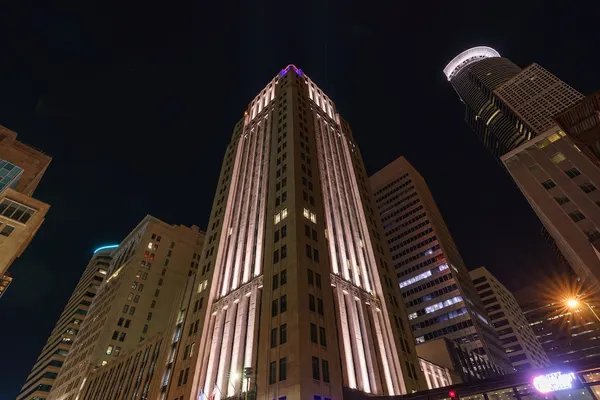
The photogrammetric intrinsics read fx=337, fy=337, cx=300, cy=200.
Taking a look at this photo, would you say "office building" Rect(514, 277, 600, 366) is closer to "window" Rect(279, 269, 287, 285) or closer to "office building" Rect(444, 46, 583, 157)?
"office building" Rect(444, 46, 583, 157)

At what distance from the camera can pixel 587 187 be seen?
189ft

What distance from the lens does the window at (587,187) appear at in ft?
187

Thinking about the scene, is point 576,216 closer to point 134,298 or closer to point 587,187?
point 587,187

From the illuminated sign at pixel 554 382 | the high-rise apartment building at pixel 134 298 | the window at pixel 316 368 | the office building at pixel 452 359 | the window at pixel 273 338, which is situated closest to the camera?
the illuminated sign at pixel 554 382

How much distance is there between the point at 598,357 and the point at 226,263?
43.7 m

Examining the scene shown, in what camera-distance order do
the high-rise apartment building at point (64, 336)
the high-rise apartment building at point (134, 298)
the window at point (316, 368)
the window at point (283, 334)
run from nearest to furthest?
the window at point (316, 368) < the window at point (283, 334) < the high-rise apartment building at point (134, 298) < the high-rise apartment building at point (64, 336)

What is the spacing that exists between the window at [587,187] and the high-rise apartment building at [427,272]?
152 ft

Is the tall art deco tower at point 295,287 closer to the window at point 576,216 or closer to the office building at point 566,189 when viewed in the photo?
the office building at point 566,189

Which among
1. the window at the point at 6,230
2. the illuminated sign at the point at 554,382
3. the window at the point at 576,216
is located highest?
the window at the point at 576,216

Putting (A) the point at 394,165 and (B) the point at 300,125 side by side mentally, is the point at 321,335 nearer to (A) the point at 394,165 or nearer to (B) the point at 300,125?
(B) the point at 300,125

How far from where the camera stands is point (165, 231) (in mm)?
111375

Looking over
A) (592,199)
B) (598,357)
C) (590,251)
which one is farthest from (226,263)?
(592,199)

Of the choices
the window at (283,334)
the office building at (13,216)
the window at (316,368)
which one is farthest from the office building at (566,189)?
the office building at (13,216)

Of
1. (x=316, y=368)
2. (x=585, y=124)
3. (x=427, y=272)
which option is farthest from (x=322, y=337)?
(x=427, y=272)
